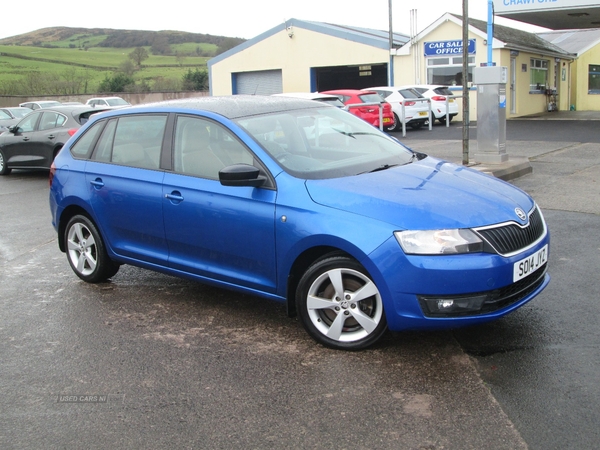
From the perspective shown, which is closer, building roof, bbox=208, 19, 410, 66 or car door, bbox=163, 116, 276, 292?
car door, bbox=163, 116, 276, 292

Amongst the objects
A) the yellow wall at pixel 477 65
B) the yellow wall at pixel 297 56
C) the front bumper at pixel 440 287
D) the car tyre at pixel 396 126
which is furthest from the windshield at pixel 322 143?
the yellow wall at pixel 297 56

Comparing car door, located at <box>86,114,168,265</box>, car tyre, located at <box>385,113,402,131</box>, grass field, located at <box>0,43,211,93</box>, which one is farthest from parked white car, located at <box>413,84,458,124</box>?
grass field, located at <box>0,43,211,93</box>

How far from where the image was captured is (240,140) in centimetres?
503

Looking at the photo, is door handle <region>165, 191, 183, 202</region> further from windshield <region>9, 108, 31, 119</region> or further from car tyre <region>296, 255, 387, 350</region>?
windshield <region>9, 108, 31, 119</region>

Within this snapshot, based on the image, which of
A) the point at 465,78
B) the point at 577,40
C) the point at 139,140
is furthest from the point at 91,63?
the point at 139,140

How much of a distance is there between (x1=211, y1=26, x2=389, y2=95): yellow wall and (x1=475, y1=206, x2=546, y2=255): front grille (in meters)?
27.9

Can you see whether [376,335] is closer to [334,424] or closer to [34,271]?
[334,424]

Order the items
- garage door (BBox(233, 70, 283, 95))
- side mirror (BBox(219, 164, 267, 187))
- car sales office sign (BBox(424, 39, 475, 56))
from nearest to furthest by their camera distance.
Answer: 1. side mirror (BBox(219, 164, 267, 187))
2. car sales office sign (BBox(424, 39, 475, 56))
3. garage door (BBox(233, 70, 283, 95))

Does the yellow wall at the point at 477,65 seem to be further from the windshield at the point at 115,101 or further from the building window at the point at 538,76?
the windshield at the point at 115,101

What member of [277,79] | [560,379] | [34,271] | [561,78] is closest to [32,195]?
[34,271]

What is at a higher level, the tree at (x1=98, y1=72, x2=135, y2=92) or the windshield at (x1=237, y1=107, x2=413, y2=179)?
the tree at (x1=98, y1=72, x2=135, y2=92)

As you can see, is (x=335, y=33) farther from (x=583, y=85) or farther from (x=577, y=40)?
(x=577, y=40)

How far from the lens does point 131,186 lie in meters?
5.62

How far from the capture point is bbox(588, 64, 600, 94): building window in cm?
3575
